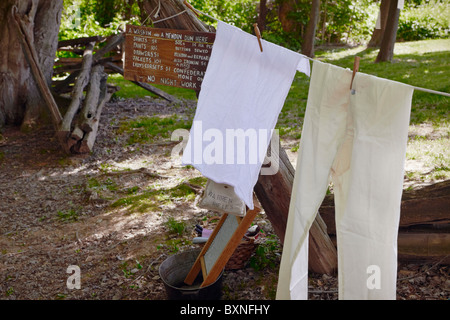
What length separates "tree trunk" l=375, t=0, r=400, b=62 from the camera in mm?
12727

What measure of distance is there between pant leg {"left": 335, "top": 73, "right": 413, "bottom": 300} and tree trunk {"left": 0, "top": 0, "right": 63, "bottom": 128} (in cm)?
744

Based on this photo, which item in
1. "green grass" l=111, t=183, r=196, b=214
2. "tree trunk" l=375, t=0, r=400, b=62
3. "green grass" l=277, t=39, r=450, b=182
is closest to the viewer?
"green grass" l=111, t=183, r=196, b=214

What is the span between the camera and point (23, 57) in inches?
335

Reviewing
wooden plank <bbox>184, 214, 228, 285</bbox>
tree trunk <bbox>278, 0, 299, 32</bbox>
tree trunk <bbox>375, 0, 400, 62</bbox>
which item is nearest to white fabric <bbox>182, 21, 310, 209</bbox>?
wooden plank <bbox>184, 214, 228, 285</bbox>

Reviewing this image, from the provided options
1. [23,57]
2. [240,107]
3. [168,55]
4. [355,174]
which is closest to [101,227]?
[168,55]

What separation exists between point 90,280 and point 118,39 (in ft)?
25.5

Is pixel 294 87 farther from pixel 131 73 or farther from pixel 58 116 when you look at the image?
pixel 131 73

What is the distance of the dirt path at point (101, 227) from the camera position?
3.74m

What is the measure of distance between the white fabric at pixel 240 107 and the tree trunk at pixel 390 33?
11404 millimetres

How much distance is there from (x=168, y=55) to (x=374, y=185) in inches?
69.5

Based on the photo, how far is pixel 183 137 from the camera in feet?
→ 26.6

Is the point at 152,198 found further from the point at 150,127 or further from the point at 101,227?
the point at 150,127

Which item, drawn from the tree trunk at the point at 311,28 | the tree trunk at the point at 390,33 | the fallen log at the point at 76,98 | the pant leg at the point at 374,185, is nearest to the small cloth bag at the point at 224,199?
the pant leg at the point at 374,185

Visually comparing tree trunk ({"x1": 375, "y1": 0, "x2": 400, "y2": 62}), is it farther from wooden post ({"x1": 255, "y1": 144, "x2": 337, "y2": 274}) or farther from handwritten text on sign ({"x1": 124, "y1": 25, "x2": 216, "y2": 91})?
handwritten text on sign ({"x1": 124, "y1": 25, "x2": 216, "y2": 91})
